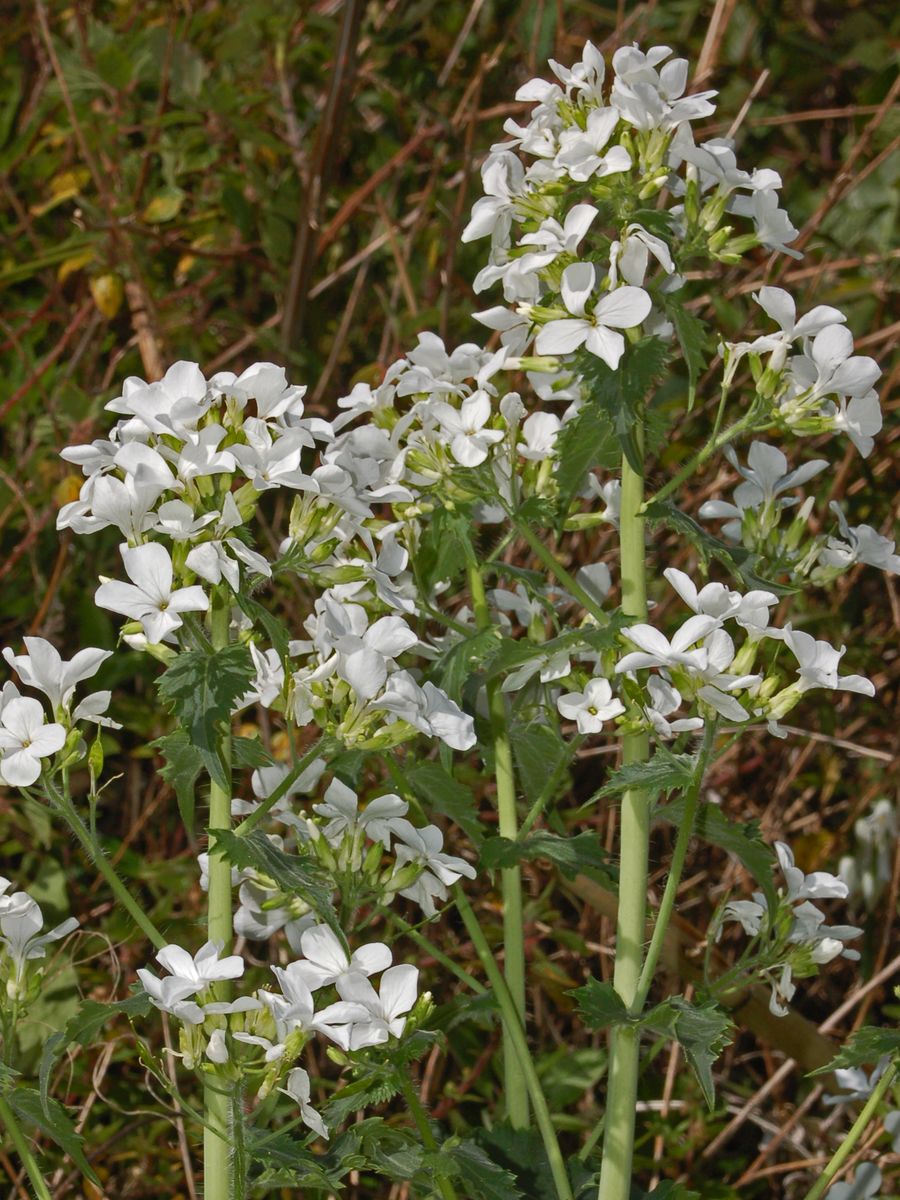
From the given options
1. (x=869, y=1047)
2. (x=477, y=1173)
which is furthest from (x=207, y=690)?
(x=869, y=1047)

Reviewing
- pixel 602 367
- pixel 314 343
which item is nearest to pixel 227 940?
pixel 602 367

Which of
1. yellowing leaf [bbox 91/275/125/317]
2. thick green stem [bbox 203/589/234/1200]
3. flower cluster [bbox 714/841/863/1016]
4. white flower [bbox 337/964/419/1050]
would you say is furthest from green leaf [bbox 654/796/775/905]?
yellowing leaf [bbox 91/275/125/317]

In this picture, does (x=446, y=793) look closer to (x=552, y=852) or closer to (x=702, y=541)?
(x=552, y=852)

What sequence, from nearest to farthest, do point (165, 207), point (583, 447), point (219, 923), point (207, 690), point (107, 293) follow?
point (207, 690) → point (219, 923) → point (583, 447) → point (107, 293) → point (165, 207)

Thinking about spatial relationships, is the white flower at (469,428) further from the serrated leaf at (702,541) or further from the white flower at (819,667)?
the white flower at (819,667)

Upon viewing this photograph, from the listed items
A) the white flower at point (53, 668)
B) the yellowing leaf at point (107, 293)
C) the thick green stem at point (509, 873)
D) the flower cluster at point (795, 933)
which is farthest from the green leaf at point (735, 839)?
the yellowing leaf at point (107, 293)

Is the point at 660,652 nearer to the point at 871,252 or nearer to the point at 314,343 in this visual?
the point at 314,343

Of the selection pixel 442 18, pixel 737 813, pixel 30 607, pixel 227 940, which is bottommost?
pixel 737 813
